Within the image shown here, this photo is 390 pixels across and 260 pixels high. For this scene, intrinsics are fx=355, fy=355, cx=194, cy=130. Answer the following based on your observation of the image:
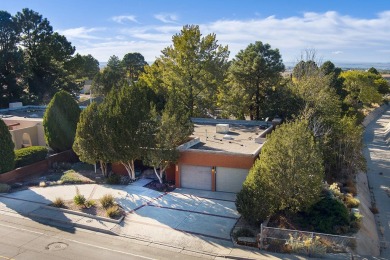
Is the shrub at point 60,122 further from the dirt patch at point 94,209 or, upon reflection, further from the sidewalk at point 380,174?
the sidewalk at point 380,174

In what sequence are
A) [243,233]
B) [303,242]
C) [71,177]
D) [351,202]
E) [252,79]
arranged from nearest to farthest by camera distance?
[303,242]
[243,233]
[351,202]
[71,177]
[252,79]

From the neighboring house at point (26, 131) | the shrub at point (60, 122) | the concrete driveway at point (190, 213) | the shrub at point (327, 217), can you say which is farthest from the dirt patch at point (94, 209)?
the neighboring house at point (26, 131)

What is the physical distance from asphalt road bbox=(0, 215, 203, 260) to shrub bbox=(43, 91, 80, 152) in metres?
13.4

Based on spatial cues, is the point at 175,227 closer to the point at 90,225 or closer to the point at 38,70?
the point at 90,225

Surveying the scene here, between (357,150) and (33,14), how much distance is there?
157 feet

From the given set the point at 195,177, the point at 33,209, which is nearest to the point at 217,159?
the point at 195,177

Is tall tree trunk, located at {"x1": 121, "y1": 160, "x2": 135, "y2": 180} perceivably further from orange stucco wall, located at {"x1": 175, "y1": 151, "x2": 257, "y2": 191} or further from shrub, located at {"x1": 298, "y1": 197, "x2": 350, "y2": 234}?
shrub, located at {"x1": 298, "y1": 197, "x2": 350, "y2": 234}

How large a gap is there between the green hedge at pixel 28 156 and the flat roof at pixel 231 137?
44.5 ft

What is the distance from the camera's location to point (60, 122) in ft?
108

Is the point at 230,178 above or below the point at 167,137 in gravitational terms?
below

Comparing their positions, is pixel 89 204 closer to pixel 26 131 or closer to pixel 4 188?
pixel 4 188

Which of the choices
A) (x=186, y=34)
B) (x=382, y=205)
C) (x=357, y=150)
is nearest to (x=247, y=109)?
(x=186, y=34)

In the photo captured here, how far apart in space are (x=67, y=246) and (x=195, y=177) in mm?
11033

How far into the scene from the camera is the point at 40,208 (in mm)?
22906
